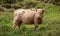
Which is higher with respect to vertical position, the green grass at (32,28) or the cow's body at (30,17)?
the cow's body at (30,17)

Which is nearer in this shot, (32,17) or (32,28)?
(32,17)

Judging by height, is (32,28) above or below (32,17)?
below

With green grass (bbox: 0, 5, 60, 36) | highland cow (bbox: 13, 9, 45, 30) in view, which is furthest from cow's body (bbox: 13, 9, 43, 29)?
green grass (bbox: 0, 5, 60, 36)

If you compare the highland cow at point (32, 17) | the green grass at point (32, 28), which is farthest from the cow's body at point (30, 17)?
the green grass at point (32, 28)

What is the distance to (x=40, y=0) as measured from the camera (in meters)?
33.5

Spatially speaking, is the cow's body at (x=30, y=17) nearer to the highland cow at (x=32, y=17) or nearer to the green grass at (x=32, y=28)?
the highland cow at (x=32, y=17)

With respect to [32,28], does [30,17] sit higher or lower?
higher

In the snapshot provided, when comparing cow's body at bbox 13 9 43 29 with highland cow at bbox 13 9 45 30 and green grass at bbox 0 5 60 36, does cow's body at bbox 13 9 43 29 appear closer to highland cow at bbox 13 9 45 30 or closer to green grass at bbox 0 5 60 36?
highland cow at bbox 13 9 45 30

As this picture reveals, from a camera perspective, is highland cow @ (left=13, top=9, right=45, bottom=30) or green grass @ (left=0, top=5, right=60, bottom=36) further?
highland cow @ (left=13, top=9, right=45, bottom=30)

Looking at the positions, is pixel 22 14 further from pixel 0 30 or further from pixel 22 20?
pixel 0 30

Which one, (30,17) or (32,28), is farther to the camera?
(32,28)

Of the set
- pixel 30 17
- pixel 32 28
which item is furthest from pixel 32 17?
pixel 32 28

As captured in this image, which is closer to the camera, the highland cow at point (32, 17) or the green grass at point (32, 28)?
the green grass at point (32, 28)

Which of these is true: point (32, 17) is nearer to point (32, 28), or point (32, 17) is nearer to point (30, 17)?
point (30, 17)
